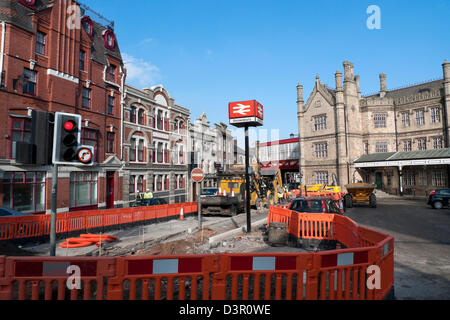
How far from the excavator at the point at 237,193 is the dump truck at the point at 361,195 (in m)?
6.22

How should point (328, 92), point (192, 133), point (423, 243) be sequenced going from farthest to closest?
point (328, 92)
point (192, 133)
point (423, 243)

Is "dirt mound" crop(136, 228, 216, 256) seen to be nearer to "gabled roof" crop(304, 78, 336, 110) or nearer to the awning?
the awning

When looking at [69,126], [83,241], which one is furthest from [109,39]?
[69,126]

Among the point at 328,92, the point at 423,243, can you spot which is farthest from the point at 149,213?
the point at 328,92

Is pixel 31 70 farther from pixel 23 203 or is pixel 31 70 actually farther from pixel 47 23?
pixel 23 203

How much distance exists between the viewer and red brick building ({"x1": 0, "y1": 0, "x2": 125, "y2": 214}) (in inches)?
623

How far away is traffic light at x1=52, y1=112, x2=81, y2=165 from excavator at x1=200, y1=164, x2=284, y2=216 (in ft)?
42.1

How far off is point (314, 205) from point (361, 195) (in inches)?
527

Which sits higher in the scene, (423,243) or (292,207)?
(292,207)

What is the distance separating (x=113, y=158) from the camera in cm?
2277

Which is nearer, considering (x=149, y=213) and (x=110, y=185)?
(x=149, y=213)

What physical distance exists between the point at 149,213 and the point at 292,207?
27.4 feet

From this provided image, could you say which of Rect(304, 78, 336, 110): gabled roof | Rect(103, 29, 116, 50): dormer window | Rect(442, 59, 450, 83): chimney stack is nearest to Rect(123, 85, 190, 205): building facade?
Rect(103, 29, 116, 50): dormer window

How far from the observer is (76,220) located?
12305 mm
